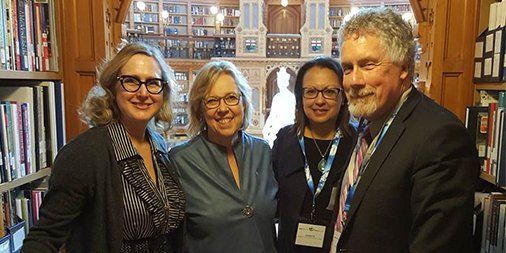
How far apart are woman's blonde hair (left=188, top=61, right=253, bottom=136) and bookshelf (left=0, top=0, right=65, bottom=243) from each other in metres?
0.71

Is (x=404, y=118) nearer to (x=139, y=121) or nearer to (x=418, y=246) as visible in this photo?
(x=418, y=246)

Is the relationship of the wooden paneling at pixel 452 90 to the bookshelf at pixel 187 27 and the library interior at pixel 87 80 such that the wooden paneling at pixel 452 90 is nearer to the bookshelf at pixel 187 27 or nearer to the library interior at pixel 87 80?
the library interior at pixel 87 80

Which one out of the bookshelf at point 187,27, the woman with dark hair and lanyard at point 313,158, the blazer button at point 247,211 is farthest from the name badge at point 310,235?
the bookshelf at point 187,27

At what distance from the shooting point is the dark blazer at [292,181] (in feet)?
5.28

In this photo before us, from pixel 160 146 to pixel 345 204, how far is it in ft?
2.41

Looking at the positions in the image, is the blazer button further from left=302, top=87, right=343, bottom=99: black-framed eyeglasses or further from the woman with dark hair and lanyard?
left=302, top=87, right=343, bottom=99: black-framed eyeglasses

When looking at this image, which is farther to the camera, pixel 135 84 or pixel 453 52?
pixel 453 52

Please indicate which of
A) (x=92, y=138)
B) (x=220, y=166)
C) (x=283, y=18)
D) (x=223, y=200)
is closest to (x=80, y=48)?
(x=92, y=138)

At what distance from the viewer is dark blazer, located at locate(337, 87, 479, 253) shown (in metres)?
0.96

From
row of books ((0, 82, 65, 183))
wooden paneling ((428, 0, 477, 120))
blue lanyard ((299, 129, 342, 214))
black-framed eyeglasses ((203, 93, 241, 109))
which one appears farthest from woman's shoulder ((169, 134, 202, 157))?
wooden paneling ((428, 0, 477, 120))

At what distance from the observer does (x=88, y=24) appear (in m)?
2.05

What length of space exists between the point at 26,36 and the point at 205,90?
33.4 inches

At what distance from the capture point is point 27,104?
1.68 m

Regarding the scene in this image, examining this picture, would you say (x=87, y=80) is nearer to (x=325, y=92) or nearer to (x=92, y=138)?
(x=92, y=138)
